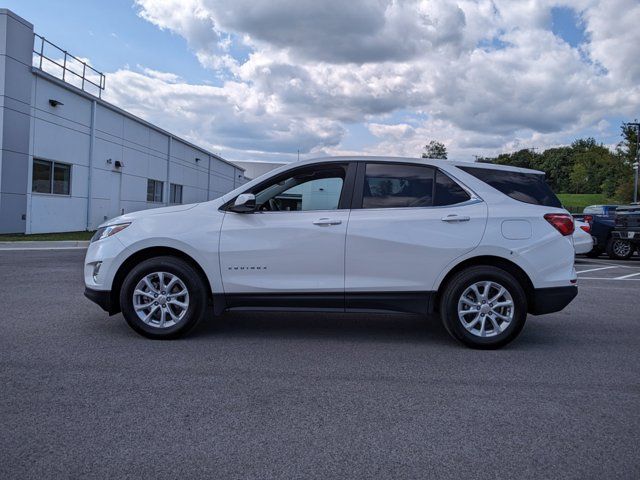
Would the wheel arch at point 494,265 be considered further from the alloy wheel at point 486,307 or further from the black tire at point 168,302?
the black tire at point 168,302

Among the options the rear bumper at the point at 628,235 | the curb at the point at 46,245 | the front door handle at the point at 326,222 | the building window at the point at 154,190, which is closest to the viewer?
the front door handle at the point at 326,222

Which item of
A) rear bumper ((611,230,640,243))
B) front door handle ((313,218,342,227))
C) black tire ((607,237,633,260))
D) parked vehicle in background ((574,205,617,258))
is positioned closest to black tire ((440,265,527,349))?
front door handle ((313,218,342,227))

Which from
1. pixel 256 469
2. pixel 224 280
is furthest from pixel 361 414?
pixel 224 280

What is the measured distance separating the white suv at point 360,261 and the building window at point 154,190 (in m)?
26.6

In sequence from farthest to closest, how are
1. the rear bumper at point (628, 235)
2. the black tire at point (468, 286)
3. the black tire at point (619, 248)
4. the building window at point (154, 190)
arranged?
the building window at point (154, 190)
the black tire at point (619, 248)
the rear bumper at point (628, 235)
the black tire at point (468, 286)

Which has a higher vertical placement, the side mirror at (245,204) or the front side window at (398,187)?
the front side window at (398,187)

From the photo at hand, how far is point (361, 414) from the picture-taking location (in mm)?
3562

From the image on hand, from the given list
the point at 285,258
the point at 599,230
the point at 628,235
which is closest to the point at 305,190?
the point at 285,258

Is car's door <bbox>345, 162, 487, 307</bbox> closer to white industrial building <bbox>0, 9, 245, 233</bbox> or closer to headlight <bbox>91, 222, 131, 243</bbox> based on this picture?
headlight <bbox>91, 222, 131, 243</bbox>

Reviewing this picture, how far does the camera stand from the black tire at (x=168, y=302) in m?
5.27

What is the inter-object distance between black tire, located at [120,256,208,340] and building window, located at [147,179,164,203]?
2661cm

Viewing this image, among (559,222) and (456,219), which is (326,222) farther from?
(559,222)

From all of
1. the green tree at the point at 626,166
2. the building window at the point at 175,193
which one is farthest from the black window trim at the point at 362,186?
the green tree at the point at 626,166

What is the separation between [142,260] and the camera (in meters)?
5.48
